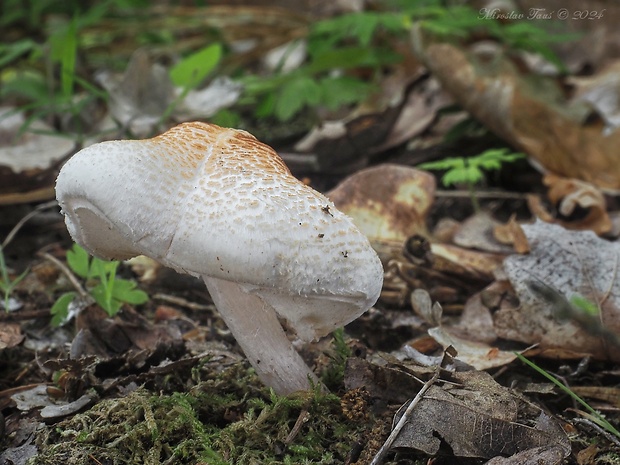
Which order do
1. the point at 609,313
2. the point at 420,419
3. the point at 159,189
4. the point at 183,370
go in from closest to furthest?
the point at 159,189 → the point at 420,419 → the point at 183,370 → the point at 609,313

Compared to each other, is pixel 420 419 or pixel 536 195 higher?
pixel 420 419

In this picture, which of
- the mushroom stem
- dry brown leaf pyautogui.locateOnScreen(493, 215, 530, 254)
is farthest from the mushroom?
dry brown leaf pyautogui.locateOnScreen(493, 215, 530, 254)

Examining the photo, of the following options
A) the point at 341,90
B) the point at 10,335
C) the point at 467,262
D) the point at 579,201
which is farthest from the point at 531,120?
the point at 10,335

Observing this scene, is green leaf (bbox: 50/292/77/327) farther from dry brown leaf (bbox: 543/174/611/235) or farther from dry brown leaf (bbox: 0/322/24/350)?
dry brown leaf (bbox: 543/174/611/235)

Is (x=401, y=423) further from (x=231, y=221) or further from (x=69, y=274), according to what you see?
(x=69, y=274)

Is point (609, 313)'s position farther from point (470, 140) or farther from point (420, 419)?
point (470, 140)

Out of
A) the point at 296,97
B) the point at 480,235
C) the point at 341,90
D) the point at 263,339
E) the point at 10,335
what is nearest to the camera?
the point at 263,339

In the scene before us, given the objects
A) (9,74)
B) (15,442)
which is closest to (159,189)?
(15,442)
